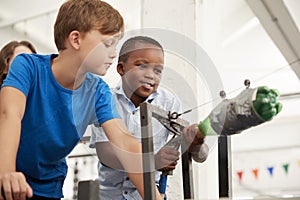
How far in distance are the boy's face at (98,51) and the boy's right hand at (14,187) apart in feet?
1.03

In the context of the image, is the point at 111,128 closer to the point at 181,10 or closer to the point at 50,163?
the point at 50,163

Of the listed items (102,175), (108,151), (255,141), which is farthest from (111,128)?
(255,141)

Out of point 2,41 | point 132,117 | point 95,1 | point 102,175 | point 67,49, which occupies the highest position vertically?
point 2,41

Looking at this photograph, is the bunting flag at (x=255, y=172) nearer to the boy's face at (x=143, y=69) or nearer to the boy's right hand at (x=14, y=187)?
the boy's face at (x=143, y=69)

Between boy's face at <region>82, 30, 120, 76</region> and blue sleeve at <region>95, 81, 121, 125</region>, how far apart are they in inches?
2.4

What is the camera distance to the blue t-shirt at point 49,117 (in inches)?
36.4

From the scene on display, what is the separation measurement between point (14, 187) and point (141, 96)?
0.38 meters

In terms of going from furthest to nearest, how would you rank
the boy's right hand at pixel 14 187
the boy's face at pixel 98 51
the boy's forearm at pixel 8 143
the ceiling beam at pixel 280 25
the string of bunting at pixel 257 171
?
the string of bunting at pixel 257 171 < the ceiling beam at pixel 280 25 < the boy's face at pixel 98 51 < the boy's forearm at pixel 8 143 < the boy's right hand at pixel 14 187

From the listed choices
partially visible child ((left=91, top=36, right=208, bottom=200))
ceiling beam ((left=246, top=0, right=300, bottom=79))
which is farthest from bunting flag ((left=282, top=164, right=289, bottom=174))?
partially visible child ((left=91, top=36, right=208, bottom=200))

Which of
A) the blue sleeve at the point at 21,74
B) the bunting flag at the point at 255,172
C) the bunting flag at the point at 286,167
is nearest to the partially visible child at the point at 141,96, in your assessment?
the blue sleeve at the point at 21,74

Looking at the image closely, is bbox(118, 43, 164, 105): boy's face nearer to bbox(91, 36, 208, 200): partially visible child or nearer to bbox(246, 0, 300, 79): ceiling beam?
bbox(91, 36, 208, 200): partially visible child

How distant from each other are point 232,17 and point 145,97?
7.26 feet

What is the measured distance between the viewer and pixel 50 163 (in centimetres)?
96

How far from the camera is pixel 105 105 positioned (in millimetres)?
967
